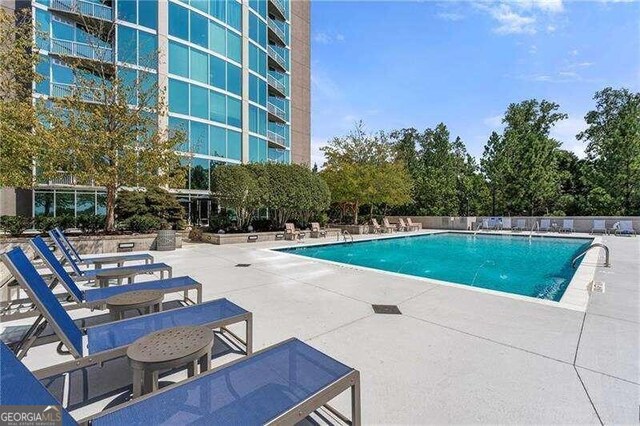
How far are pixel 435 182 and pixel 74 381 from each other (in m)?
30.1

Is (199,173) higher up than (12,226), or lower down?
higher up

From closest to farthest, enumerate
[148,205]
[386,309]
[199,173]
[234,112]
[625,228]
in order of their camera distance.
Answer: [386,309] → [148,205] → [625,228] → [199,173] → [234,112]

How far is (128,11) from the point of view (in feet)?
69.2

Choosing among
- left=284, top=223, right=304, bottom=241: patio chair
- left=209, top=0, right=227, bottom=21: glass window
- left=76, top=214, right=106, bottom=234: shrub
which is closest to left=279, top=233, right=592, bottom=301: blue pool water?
left=284, top=223, right=304, bottom=241: patio chair

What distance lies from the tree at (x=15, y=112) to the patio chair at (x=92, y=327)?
966 cm

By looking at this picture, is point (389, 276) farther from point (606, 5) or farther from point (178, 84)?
point (178, 84)

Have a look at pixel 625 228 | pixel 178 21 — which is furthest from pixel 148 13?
pixel 625 228

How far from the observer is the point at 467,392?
2.83 meters

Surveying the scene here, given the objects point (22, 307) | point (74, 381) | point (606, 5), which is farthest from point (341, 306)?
point (606, 5)

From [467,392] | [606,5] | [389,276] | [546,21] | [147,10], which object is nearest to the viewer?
[467,392]

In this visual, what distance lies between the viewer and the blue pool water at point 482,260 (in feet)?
28.3

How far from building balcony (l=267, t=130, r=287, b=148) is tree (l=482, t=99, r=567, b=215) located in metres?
19.9

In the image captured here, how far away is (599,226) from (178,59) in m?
32.5

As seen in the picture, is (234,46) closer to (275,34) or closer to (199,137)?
(275,34)
